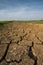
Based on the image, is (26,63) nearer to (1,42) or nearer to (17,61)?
(17,61)

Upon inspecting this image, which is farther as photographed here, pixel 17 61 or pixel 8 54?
pixel 8 54

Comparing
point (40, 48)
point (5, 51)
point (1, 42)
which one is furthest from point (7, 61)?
point (1, 42)

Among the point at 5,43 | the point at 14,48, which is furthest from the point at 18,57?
the point at 5,43

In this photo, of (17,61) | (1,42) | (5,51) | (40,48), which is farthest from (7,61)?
(1,42)

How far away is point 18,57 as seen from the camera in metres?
3.09

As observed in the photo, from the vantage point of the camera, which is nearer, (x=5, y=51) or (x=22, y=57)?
(x=22, y=57)

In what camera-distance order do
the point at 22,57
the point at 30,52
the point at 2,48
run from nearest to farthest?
the point at 22,57 → the point at 30,52 → the point at 2,48

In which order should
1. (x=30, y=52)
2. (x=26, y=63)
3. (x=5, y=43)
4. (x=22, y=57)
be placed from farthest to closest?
(x=5, y=43) < (x=30, y=52) < (x=22, y=57) < (x=26, y=63)

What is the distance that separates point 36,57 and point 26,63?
0.29 metres

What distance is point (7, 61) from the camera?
9.59 feet

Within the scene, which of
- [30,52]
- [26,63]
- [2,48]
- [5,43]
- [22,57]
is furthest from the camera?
[5,43]

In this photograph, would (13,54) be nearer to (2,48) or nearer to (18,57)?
(18,57)

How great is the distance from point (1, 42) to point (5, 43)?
0.46ft

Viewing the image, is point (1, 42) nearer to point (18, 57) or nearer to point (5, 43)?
point (5, 43)
